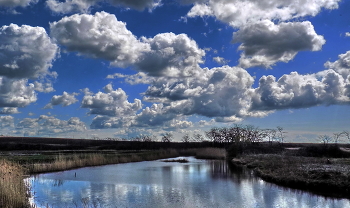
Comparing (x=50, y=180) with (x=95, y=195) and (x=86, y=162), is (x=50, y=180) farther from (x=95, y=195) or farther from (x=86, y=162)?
(x=86, y=162)

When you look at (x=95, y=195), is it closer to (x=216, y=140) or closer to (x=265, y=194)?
(x=265, y=194)

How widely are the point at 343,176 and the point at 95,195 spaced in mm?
17908

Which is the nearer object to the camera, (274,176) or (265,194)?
(265,194)

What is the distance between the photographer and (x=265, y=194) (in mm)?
22172

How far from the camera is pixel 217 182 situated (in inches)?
1127

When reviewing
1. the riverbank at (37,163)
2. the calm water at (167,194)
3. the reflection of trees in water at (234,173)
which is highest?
the riverbank at (37,163)

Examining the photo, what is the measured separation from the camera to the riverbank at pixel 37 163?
17.2 m

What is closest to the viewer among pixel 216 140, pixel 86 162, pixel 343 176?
pixel 343 176

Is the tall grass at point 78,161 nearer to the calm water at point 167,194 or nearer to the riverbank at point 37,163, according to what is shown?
the riverbank at point 37,163

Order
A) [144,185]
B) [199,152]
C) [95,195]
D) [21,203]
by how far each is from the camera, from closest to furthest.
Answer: [21,203] < [95,195] < [144,185] < [199,152]

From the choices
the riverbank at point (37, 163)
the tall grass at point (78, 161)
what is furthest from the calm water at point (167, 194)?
the tall grass at point (78, 161)

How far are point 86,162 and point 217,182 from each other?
71.6 feet

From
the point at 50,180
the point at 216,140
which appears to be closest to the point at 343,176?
the point at 50,180

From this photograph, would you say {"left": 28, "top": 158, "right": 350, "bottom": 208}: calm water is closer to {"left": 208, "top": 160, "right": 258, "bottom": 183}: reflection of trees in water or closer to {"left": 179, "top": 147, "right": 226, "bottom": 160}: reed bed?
{"left": 208, "top": 160, "right": 258, "bottom": 183}: reflection of trees in water
